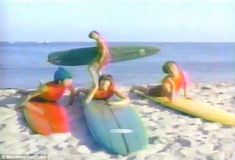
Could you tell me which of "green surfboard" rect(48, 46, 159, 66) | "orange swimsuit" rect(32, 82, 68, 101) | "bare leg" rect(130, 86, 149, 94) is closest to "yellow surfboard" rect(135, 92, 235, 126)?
"bare leg" rect(130, 86, 149, 94)

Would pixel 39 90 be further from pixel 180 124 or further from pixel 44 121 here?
pixel 180 124

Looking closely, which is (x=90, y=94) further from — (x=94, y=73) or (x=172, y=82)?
(x=172, y=82)

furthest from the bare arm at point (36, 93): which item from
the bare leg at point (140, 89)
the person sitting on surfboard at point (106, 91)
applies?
the bare leg at point (140, 89)

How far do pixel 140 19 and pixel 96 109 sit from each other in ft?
0.96

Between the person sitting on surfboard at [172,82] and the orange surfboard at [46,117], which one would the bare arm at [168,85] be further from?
the orange surfboard at [46,117]

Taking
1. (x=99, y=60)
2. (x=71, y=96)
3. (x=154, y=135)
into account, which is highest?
(x=99, y=60)

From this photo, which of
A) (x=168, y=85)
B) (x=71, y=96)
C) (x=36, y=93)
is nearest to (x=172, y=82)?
(x=168, y=85)

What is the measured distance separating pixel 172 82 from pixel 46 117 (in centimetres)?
38

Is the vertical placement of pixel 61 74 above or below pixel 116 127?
above

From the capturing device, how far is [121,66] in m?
1.81

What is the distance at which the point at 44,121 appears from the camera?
1.78 meters

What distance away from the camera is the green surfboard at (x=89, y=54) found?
1.80 m

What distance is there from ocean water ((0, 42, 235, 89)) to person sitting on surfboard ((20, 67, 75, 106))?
2 cm

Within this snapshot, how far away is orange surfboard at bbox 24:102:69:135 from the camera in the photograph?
177 cm
